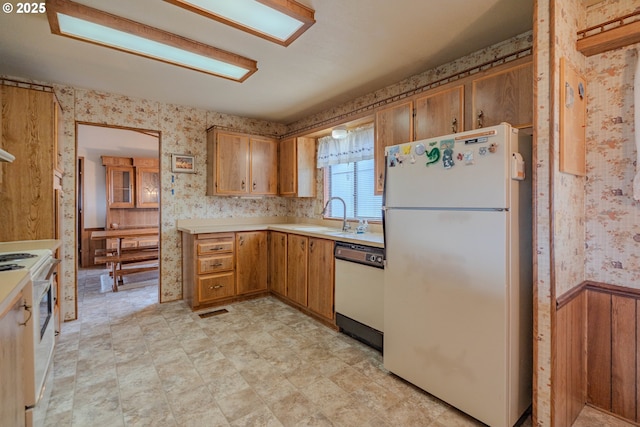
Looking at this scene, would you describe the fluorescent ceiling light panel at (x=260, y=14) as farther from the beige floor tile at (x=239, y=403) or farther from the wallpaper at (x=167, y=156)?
the beige floor tile at (x=239, y=403)

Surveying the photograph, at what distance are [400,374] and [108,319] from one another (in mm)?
2992

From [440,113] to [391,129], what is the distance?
0.47m

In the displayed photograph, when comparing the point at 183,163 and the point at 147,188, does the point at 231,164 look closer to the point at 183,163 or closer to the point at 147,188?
the point at 183,163

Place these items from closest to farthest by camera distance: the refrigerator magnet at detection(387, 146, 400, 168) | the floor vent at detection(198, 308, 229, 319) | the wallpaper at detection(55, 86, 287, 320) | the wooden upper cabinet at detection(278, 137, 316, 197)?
the refrigerator magnet at detection(387, 146, 400, 168)
the wallpaper at detection(55, 86, 287, 320)
the floor vent at detection(198, 308, 229, 319)
the wooden upper cabinet at detection(278, 137, 316, 197)

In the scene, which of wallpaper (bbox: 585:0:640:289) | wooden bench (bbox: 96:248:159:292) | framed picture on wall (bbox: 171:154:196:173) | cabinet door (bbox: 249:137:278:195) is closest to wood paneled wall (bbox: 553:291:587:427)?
wallpaper (bbox: 585:0:640:289)

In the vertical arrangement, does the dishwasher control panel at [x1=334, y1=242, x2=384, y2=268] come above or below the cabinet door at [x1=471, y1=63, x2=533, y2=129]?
below

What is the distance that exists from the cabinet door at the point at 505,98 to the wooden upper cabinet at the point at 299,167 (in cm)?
229

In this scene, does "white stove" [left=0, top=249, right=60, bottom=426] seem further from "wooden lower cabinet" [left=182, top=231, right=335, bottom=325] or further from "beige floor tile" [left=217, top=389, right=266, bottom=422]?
"wooden lower cabinet" [left=182, top=231, right=335, bottom=325]

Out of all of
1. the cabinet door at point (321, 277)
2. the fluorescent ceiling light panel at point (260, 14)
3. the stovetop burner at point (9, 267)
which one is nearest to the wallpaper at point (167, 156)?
the cabinet door at point (321, 277)

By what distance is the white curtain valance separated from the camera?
11.0 ft

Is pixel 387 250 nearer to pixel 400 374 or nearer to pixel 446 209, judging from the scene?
pixel 446 209

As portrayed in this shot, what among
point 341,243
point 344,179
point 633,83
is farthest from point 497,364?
point 344,179

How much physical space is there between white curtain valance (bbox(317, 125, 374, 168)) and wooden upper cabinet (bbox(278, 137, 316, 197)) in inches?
6.0

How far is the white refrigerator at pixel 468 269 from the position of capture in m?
1.59
